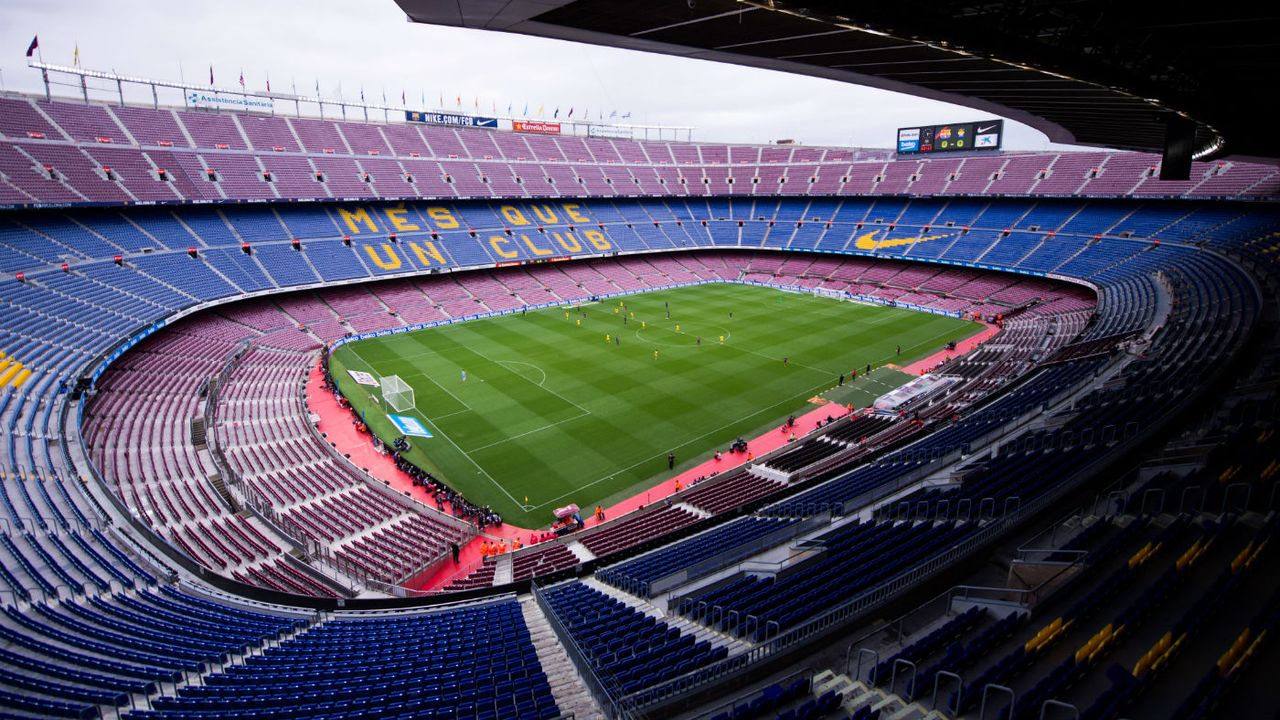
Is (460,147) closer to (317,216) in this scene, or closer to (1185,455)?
(317,216)

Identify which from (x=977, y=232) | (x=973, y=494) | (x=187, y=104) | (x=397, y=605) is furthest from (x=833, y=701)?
(x=187, y=104)

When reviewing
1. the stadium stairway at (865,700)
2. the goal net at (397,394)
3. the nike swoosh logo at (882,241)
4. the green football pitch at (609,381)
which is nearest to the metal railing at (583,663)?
the stadium stairway at (865,700)

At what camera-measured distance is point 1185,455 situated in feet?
41.1

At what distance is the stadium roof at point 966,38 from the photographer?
7320mm

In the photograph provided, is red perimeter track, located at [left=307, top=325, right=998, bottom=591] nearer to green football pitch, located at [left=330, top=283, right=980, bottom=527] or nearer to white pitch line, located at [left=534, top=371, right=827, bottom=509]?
green football pitch, located at [left=330, top=283, right=980, bottom=527]

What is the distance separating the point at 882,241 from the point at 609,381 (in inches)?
1593

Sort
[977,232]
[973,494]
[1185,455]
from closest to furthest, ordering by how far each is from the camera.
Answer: [1185,455]
[973,494]
[977,232]

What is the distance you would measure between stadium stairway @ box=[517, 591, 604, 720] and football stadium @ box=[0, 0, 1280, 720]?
9cm

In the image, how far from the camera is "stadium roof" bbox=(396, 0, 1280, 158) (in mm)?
7320

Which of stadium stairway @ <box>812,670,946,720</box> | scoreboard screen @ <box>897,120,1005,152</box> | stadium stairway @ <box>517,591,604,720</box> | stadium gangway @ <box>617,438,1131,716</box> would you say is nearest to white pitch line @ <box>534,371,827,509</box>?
stadium stairway @ <box>517,591,604,720</box>

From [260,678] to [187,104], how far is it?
60.0 m

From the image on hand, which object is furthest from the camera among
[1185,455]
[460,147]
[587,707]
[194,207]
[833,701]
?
[460,147]

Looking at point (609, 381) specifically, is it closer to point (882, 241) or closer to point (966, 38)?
point (966, 38)

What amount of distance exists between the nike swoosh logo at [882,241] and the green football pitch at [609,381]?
12817 millimetres
